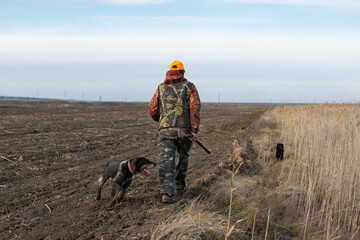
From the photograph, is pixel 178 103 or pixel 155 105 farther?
pixel 155 105

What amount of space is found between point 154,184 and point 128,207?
1588 millimetres

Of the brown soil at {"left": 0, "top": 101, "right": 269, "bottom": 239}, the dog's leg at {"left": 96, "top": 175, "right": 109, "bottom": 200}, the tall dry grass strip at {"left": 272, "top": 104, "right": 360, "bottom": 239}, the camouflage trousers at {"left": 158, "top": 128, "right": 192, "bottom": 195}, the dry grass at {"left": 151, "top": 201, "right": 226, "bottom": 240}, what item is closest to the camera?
the dry grass at {"left": 151, "top": 201, "right": 226, "bottom": 240}

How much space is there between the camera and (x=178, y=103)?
585cm

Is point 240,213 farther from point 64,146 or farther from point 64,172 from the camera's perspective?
point 64,146

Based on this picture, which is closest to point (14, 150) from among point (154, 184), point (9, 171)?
point (9, 171)

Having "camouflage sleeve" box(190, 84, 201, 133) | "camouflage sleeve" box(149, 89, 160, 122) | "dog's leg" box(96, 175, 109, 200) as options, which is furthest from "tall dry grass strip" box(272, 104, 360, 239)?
"dog's leg" box(96, 175, 109, 200)

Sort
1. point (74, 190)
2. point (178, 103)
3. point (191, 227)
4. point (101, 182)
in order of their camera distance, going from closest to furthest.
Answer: point (191, 227)
point (178, 103)
point (101, 182)
point (74, 190)

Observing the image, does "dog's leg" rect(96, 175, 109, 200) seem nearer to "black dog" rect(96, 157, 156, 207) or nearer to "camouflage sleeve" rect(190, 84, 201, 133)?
"black dog" rect(96, 157, 156, 207)

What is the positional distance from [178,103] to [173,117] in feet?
0.75

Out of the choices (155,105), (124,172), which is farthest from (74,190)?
(155,105)

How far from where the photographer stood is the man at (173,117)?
583 cm

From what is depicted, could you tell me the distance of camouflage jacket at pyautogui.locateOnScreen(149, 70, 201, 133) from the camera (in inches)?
230

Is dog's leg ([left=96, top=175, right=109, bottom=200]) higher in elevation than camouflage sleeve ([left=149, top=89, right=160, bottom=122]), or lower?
lower

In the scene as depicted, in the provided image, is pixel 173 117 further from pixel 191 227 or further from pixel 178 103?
pixel 191 227
